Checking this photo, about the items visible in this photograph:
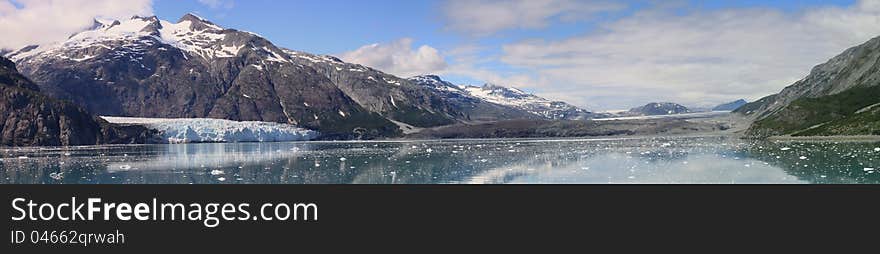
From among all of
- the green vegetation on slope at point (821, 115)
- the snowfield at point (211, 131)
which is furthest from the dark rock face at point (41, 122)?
the green vegetation on slope at point (821, 115)

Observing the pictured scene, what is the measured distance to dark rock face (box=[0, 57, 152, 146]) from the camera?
470 ft

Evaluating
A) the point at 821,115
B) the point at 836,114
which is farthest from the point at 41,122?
the point at 836,114

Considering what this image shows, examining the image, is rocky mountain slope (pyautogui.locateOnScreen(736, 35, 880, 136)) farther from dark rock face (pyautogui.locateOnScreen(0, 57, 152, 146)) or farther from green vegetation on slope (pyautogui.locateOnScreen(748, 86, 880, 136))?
dark rock face (pyautogui.locateOnScreen(0, 57, 152, 146))

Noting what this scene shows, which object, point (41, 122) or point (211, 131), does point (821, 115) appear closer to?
point (211, 131)

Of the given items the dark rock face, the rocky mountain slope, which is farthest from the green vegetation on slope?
the dark rock face

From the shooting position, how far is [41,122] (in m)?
147

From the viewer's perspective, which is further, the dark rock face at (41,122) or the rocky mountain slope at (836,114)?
the dark rock face at (41,122)

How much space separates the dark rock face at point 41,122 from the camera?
14338 cm

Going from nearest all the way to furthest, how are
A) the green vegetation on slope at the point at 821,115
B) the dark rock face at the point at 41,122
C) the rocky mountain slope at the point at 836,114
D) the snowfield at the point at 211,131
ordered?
the rocky mountain slope at the point at 836,114 < the green vegetation on slope at the point at 821,115 < the dark rock face at the point at 41,122 < the snowfield at the point at 211,131

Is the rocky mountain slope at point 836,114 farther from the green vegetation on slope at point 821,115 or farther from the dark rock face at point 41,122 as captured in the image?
the dark rock face at point 41,122
